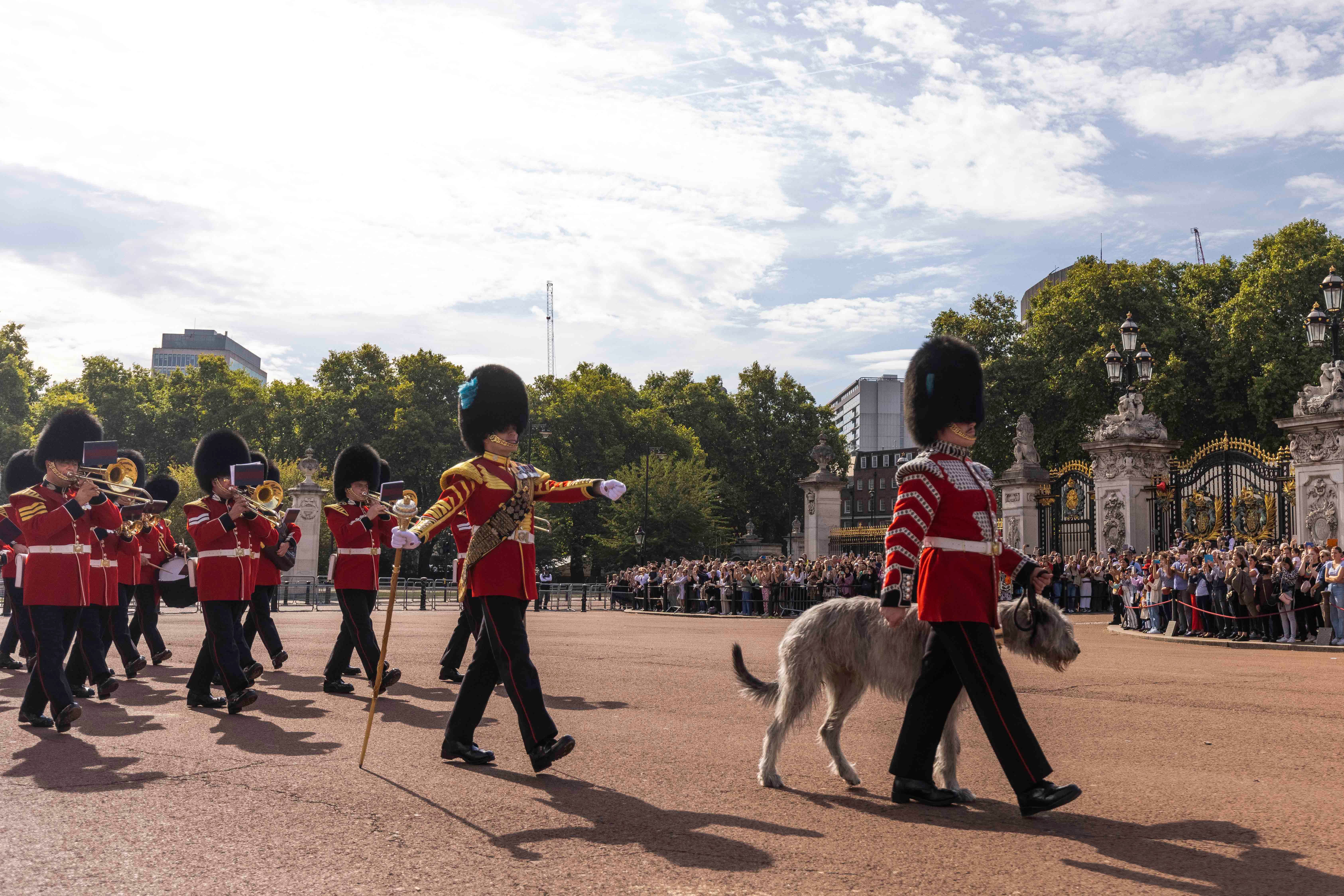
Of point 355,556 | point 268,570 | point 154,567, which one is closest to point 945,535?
point 355,556

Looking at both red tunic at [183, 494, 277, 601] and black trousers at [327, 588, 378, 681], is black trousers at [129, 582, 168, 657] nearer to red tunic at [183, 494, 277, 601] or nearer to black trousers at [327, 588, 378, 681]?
black trousers at [327, 588, 378, 681]

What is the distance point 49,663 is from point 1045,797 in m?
6.35

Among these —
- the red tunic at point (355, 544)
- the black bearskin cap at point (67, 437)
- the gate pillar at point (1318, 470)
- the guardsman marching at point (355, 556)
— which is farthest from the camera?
the gate pillar at point (1318, 470)

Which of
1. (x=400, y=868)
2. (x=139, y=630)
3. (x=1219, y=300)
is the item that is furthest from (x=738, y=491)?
(x=400, y=868)

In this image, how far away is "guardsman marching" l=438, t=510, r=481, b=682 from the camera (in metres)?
7.05

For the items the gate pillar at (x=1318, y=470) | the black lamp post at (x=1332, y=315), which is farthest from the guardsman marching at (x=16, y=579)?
the gate pillar at (x=1318, y=470)

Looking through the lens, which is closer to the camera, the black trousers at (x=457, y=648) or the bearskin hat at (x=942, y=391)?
the bearskin hat at (x=942, y=391)

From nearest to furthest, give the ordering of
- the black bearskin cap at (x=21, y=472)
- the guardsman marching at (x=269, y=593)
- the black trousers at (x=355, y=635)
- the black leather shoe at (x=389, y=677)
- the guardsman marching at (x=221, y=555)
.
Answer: the guardsman marching at (x=221, y=555), the black leather shoe at (x=389, y=677), the black trousers at (x=355, y=635), the black bearskin cap at (x=21, y=472), the guardsman marching at (x=269, y=593)

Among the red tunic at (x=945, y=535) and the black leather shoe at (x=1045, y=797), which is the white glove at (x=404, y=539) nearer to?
the red tunic at (x=945, y=535)

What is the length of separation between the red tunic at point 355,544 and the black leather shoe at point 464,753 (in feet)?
13.6

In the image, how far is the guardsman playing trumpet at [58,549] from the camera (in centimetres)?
809

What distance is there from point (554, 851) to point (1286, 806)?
3.34 meters

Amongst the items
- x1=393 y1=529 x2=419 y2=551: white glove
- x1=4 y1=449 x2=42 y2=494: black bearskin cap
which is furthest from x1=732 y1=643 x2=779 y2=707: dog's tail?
x1=4 y1=449 x2=42 y2=494: black bearskin cap

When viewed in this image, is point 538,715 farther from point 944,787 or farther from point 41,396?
point 41,396
